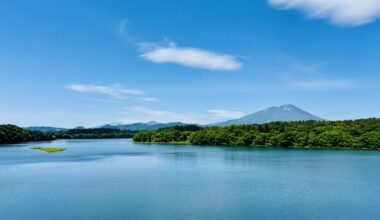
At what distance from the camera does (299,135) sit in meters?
65.6

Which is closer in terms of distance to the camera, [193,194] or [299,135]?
[193,194]

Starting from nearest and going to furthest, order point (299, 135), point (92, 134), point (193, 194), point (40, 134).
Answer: point (193, 194), point (299, 135), point (40, 134), point (92, 134)

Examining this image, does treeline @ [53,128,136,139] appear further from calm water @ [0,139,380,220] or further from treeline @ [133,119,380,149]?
calm water @ [0,139,380,220]

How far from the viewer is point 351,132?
62.2m

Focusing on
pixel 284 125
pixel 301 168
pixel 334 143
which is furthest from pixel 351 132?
pixel 301 168

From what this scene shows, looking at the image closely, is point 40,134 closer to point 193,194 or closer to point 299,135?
→ point 299,135

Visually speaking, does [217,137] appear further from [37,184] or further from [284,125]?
[37,184]

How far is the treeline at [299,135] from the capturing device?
59969 mm

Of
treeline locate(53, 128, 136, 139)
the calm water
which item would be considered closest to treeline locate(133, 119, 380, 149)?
the calm water

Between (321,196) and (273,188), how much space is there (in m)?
3.21

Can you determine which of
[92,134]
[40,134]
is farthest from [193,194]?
[92,134]

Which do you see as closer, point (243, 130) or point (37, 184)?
point (37, 184)

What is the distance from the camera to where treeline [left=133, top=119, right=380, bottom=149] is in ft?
197

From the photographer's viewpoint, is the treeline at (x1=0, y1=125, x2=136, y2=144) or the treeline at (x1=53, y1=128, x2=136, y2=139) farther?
the treeline at (x1=53, y1=128, x2=136, y2=139)
